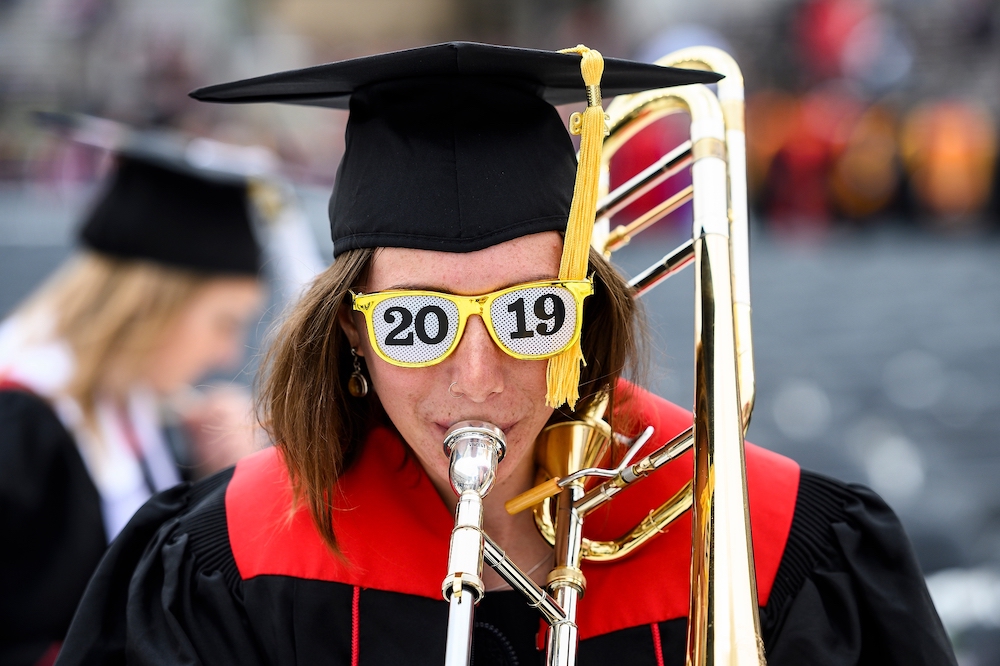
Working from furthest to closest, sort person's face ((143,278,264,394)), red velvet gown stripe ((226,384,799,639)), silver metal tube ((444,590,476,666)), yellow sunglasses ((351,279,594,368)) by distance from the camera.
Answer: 1. person's face ((143,278,264,394))
2. red velvet gown stripe ((226,384,799,639))
3. yellow sunglasses ((351,279,594,368))
4. silver metal tube ((444,590,476,666))

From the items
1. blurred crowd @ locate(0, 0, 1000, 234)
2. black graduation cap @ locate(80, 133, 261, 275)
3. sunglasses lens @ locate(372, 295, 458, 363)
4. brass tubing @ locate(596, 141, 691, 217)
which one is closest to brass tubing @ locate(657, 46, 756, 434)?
brass tubing @ locate(596, 141, 691, 217)

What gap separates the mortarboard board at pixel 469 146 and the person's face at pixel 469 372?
26mm

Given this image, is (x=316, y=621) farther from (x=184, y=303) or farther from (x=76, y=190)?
(x=76, y=190)

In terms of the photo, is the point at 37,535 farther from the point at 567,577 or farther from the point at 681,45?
the point at 681,45

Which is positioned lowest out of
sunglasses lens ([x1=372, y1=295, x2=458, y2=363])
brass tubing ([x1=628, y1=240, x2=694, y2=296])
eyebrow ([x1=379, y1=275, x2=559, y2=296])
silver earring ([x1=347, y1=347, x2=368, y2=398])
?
silver earring ([x1=347, y1=347, x2=368, y2=398])

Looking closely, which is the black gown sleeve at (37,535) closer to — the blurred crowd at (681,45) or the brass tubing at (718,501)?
the brass tubing at (718,501)

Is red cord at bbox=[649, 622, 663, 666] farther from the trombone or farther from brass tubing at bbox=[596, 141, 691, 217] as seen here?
brass tubing at bbox=[596, 141, 691, 217]

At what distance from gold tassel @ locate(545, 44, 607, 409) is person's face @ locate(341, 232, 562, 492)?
0.03 metres

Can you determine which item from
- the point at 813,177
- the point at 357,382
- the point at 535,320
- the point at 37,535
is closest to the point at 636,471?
the point at 535,320

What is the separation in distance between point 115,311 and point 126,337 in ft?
0.30

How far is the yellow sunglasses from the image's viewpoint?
1.63m

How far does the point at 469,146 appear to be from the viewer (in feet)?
5.63

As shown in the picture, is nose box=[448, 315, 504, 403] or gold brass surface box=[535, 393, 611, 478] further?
gold brass surface box=[535, 393, 611, 478]

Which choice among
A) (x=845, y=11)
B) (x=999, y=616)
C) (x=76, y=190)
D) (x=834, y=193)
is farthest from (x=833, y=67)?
(x=999, y=616)
